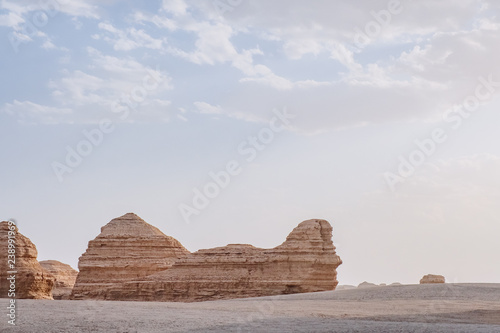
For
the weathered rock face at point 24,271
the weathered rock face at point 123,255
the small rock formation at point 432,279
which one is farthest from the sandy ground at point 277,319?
the weathered rock face at point 123,255

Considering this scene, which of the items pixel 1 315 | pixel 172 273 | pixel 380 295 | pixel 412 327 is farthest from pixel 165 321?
pixel 172 273

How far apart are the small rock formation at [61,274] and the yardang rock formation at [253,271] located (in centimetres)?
2335

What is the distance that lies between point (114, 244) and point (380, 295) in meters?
32.9

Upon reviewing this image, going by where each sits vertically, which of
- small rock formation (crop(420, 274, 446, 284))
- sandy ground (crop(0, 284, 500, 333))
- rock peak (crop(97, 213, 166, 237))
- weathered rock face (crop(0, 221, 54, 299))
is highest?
rock peak (crop(97, 213, 166, 237))

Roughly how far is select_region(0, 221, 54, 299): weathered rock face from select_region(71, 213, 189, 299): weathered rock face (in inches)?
477

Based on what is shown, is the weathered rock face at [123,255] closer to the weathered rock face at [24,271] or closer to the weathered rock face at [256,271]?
the weathered rock face at [256,271]

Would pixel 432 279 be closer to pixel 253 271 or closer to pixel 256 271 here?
pixel 256 271

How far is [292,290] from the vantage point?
156 feet

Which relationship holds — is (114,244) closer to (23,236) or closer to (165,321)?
(23,236)

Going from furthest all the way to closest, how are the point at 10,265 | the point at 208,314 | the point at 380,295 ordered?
the point at 10,265 → the point at 380,295 → the point at 208,314

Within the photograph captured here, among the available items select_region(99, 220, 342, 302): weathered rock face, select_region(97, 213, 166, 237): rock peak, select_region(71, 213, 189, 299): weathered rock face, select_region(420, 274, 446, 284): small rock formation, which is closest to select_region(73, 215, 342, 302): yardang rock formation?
select_region(99, 220, 342, 302): weathered rock face

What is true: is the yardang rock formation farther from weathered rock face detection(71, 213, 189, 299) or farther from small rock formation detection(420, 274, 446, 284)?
small rock formation detection(420, 274, 446, 284)

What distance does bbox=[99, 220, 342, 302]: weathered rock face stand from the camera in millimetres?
48188

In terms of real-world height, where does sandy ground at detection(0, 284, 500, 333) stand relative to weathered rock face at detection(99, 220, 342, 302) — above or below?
below
